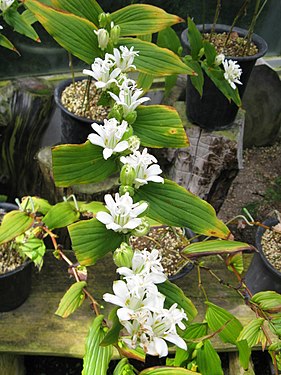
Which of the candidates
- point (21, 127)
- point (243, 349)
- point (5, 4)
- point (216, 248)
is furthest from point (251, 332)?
point (21, 127)

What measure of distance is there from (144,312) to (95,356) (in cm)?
16

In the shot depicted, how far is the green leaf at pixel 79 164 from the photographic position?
59cm

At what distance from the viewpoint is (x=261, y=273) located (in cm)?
114

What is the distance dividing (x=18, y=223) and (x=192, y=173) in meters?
0.61

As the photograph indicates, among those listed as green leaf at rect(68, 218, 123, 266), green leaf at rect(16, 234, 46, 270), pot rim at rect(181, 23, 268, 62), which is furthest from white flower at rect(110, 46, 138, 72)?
pot rim at rect(181, 23, 268, 62)

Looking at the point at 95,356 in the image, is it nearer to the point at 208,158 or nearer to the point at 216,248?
the point at 216,248

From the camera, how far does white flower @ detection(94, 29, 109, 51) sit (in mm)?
Result: 664

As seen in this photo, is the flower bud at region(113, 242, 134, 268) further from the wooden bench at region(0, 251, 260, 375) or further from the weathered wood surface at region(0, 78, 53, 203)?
the weathered wood surface at region(0, 78, 53, 203)

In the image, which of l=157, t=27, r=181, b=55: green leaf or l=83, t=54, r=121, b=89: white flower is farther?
l=157, t=27, r=181, b=55: green leaf

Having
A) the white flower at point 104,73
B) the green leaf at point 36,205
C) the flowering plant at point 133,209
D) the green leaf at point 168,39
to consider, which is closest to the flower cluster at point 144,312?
the flowering plant at point 133,209

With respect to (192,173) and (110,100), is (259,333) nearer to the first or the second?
(110,100)

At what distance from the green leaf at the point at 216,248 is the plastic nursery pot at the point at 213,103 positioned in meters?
0.56

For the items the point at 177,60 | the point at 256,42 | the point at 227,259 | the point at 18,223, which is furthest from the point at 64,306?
the point at 256,42

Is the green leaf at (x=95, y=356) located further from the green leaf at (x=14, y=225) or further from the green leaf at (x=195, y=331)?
the green leaf at (x=14, y=225)
